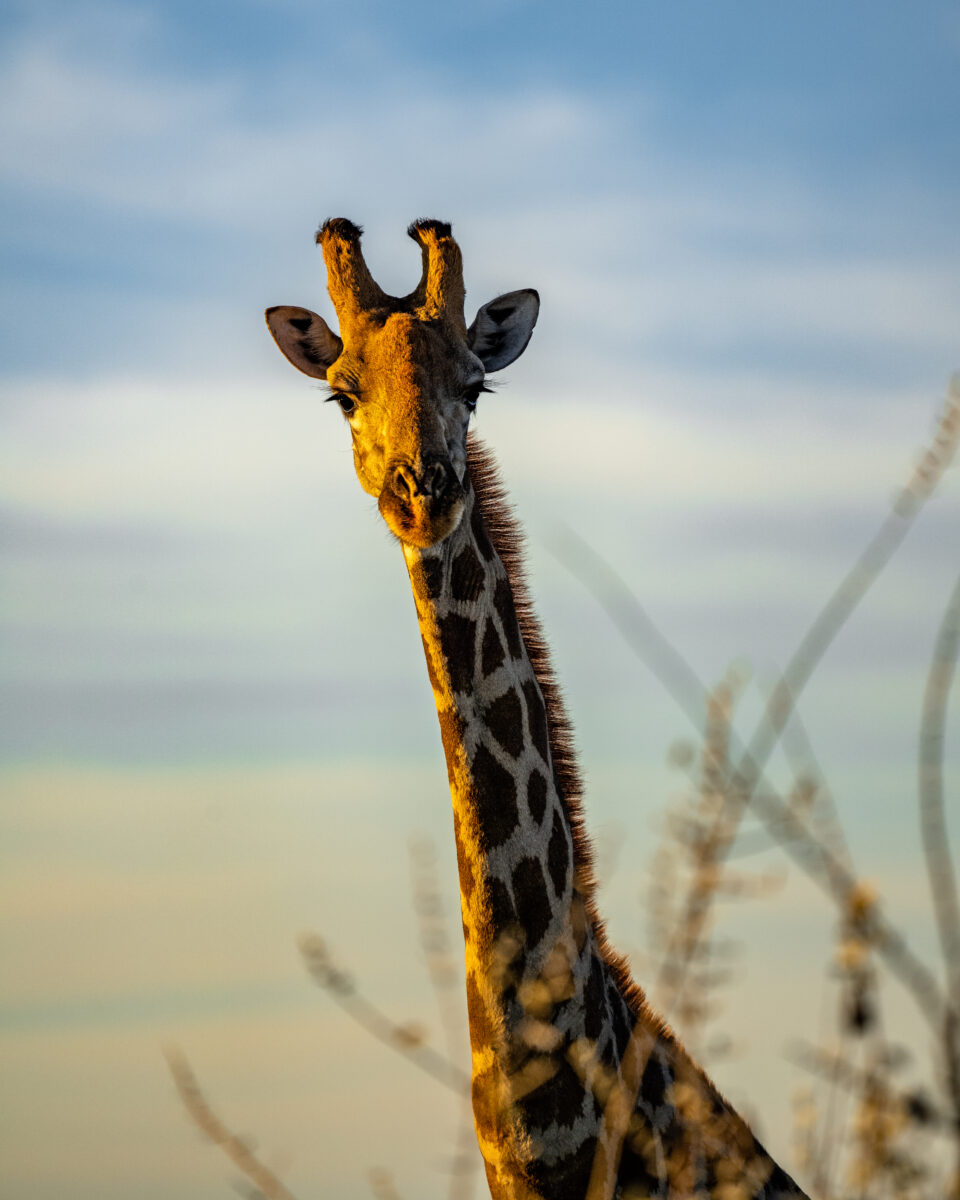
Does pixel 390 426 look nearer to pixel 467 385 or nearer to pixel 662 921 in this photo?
pixel 467 385

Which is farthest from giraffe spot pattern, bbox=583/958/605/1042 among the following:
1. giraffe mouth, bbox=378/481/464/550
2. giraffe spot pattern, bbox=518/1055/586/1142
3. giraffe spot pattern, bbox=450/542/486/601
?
giraffe mouth, bbox=378/481/464/550

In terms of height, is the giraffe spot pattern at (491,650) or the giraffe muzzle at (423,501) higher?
the giraffe muzzle at (423,501)

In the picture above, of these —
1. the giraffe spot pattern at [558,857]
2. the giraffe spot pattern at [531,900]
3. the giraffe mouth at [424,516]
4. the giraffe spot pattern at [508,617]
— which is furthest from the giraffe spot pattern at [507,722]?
the giraffe mouth at [424,516]

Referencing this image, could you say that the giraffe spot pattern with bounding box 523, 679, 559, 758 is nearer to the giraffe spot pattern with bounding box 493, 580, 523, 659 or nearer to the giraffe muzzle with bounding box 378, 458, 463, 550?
the giraffe spot pattern with bounding box 493, 580, 523, 659

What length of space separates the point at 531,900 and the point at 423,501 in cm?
176

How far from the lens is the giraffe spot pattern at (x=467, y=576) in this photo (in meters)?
6.58

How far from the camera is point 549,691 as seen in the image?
7.22 metres

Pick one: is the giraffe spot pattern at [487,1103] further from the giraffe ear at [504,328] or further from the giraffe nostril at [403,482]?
the giraffe ear at [504,328]

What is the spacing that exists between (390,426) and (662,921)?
362 centimetres

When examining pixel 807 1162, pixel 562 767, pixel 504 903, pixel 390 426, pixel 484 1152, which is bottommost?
pixel 484 1152

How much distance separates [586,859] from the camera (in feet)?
22.7

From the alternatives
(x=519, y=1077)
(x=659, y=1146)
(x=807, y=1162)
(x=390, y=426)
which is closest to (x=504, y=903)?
(x=519, y=1077)

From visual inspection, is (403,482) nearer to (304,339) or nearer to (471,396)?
(471,396)

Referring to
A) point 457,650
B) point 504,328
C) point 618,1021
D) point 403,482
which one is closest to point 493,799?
point 457,650
